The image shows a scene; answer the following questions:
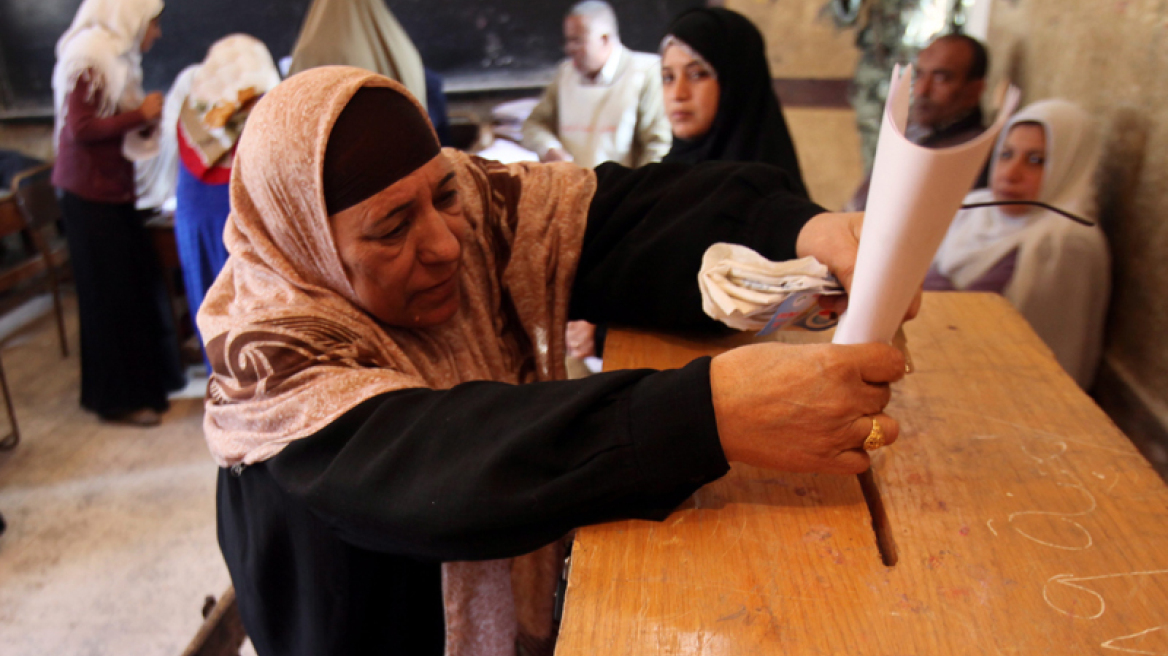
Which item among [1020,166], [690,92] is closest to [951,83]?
[1020,166]

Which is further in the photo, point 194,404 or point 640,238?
point 194,404

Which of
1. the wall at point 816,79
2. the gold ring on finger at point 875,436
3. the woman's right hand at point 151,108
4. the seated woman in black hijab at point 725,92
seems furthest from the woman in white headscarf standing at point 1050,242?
the woman's right hand at point 151,108

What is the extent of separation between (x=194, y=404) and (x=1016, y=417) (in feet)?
11.3

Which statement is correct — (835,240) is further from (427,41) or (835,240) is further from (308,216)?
(427,41)

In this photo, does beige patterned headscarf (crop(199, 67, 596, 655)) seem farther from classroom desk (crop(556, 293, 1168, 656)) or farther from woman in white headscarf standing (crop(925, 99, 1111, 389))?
woman in white headscarf standing (crop(925, 99, 1111, 389))

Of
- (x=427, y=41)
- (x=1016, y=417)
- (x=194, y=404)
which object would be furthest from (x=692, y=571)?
(x=427, y=41)

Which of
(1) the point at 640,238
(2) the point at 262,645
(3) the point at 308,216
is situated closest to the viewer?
(3) the point at 308,216

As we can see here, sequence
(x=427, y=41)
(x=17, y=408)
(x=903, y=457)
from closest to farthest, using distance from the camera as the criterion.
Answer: (x=903, y=457) < (x=17, y=408) < (x=427, y=41)

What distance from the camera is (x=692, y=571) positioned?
73cm

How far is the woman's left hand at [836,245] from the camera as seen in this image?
0.99 m

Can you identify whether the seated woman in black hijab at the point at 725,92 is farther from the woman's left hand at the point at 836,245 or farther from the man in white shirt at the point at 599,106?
the woman's left hand at the point at 836,245

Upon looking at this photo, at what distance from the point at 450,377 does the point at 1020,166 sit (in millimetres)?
1878

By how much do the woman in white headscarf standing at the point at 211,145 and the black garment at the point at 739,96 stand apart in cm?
164

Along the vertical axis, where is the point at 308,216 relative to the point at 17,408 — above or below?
above
